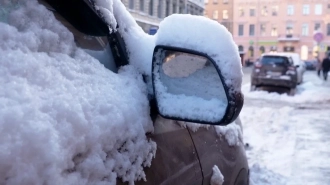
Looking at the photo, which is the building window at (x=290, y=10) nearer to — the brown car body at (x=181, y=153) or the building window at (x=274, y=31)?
the building window at (x=274, y=31)

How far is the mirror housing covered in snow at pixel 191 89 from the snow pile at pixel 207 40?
2 cm

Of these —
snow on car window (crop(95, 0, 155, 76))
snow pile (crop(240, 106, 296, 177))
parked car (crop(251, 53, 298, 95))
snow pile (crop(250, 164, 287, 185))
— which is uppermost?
snow on car window (crop(95, 0, 155, 76))

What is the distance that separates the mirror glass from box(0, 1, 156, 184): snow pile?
0.09 metres

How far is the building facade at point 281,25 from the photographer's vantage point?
57594 millimetres

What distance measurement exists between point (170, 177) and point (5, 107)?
2.49 feet

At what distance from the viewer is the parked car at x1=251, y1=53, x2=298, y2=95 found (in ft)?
52.0

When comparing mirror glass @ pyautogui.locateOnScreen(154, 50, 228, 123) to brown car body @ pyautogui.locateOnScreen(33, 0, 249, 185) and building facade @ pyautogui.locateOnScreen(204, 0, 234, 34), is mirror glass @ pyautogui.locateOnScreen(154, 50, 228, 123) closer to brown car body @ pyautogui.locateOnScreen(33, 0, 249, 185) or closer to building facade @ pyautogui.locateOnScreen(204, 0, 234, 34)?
brown car body @ pyautogui.locateOnScreen(33, 0, 249, 185)

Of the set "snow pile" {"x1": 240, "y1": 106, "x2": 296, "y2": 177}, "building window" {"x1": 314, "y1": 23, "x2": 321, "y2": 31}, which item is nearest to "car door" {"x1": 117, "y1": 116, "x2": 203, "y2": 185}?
"snow pile" {"x1": 240, "y1": 106, "x2": 296, "y2": 177}

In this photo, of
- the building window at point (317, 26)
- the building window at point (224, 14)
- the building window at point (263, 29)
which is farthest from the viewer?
the building window at point (263, 29)

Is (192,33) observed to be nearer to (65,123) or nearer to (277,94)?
(65,123)

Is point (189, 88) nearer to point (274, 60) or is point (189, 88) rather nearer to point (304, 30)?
point (274, 60)

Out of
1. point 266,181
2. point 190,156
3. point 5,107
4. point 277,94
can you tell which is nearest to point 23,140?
point 5,107

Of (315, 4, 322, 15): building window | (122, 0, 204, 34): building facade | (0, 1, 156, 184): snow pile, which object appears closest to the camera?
(0, 1, 156, 184): snow pile

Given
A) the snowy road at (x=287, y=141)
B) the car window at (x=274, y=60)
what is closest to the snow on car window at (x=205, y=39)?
the snowy road at (x=287, y=141)
